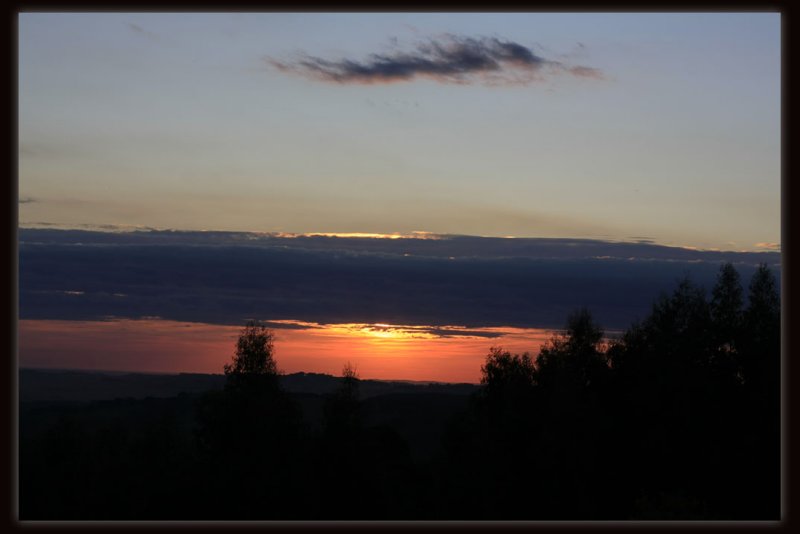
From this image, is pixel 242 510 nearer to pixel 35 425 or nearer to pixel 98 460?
pixel 98 460

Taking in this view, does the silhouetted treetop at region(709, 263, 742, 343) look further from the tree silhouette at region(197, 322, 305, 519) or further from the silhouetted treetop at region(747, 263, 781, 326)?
the tree silhouette at region(197, 322, 305, 519)

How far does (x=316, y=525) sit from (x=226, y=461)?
41.5m

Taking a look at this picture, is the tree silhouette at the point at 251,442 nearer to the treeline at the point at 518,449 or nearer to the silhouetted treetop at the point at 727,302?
the treeline at the point at 518,449

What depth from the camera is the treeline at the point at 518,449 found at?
5728cm

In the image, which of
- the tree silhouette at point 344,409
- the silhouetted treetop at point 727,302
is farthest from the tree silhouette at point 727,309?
the tree silhouette at point 344,409

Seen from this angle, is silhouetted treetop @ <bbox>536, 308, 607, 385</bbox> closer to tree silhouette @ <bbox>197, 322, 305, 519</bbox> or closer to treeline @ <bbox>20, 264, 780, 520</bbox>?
treeline @ <bbox>20, 264, 780, 520</bbox>

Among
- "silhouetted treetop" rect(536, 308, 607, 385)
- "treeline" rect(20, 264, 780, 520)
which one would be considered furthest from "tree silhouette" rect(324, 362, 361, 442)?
"silhouetted treetop" rect(536, 308, 607, 385)

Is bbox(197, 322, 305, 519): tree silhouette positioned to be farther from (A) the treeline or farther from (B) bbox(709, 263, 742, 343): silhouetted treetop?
(B) bbox(709, 263, 742, 343): silhouetted treetop

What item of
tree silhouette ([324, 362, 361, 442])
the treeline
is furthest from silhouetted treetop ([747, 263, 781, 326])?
tree silhouette ([324, 362, 361, 442])

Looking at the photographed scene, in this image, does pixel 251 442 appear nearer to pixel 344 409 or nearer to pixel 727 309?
pixel 344 409

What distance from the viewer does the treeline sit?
57281 mm

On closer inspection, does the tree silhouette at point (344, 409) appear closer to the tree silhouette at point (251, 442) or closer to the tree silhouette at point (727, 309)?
the tree silhouette at point (251, 442)

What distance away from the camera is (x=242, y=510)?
56344 mm

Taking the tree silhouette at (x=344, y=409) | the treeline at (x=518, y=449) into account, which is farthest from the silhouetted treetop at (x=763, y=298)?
the tree silhouette at (x=344, y=409)
